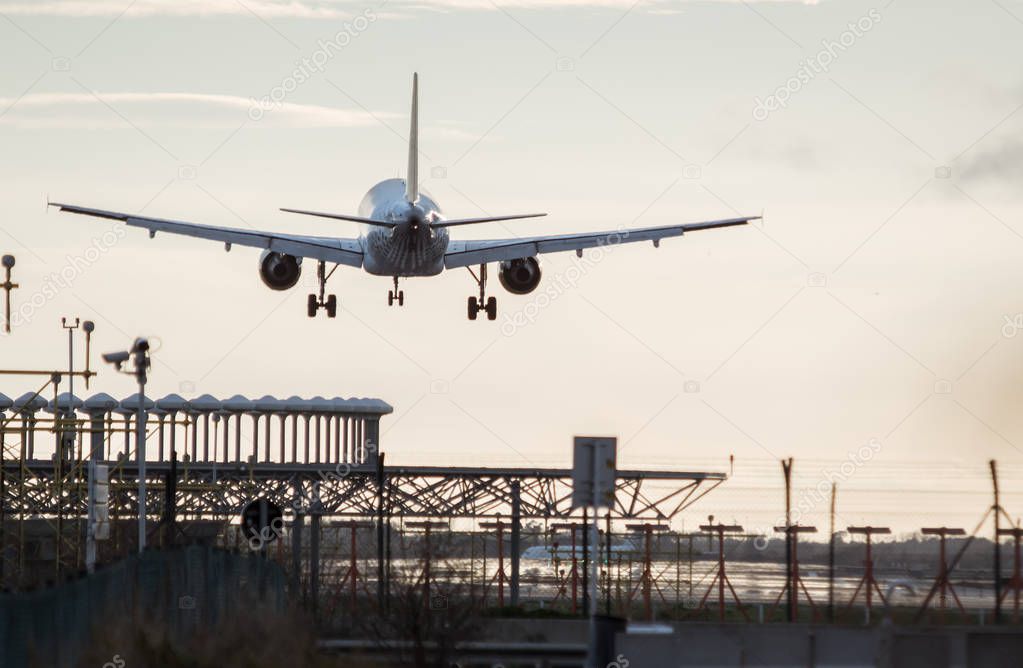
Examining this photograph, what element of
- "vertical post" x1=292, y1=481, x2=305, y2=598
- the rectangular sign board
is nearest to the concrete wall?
the rectangular sign board

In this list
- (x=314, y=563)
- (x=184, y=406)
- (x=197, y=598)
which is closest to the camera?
(x=197, y=598)

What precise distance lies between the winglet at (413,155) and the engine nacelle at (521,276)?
4202 millimetres

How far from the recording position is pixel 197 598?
102ft

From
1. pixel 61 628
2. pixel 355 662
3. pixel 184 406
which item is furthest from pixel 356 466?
pixel 61 628

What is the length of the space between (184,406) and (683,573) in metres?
26.7

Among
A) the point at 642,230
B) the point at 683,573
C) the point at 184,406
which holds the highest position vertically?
the point at 642,230

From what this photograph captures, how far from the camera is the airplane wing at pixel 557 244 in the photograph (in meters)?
64.9

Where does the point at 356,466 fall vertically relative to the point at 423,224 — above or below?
below

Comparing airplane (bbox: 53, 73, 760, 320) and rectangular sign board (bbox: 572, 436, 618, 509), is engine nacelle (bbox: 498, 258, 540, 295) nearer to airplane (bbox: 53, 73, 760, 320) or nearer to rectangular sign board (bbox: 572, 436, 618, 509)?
airplane (bbox: 53, 73, 760, 320)

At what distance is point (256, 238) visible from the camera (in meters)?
63.7

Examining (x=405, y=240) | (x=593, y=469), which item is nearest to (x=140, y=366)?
(x=593, y=469)

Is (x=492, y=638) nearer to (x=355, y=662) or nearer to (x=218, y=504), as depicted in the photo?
(x=355, y=662)

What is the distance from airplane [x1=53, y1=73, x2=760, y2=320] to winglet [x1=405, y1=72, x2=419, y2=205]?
0.62 ft

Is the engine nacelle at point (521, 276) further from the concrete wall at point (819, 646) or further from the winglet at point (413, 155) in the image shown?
the concrete wall at point (819, 646)
